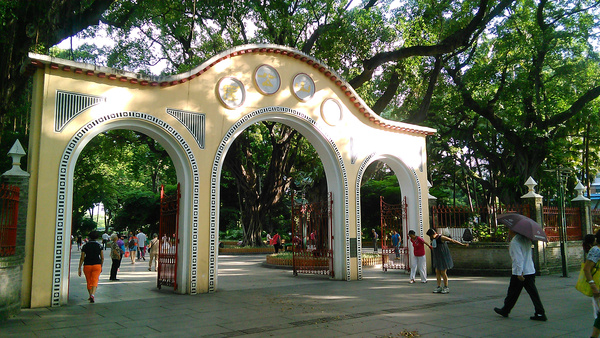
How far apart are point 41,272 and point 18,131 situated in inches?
466

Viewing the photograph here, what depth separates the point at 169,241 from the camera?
1031 cm

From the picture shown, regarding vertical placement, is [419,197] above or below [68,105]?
below

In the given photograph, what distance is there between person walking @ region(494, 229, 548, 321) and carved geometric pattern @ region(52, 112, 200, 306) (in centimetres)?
624

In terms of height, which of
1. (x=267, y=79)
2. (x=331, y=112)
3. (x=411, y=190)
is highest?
(x=267, y=79)

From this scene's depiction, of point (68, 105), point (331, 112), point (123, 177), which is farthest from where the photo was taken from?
point (123, 177)

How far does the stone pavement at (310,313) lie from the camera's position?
6.03 metres

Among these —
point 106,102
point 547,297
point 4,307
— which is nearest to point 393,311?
point 547,297

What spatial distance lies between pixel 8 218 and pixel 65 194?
1146 mm

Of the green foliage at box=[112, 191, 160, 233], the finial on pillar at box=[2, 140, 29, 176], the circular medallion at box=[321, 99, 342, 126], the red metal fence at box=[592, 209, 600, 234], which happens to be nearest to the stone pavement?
the finial on pillar at box=[2, 140, 29, 176]

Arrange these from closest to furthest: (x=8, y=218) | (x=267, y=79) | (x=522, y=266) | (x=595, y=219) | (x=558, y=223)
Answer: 1. (x=522, y=266)
2. (x=8, y=218)
3. (x=267, y=79)
4. (x=558, y=223)
5. (x=595, y=219)

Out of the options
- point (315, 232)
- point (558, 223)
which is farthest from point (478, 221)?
point (315, 232)

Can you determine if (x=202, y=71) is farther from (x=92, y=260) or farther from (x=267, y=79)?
(x=92, y=260)

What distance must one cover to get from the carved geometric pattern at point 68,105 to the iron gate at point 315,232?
6189mm

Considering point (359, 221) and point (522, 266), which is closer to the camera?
point (522, 266)
